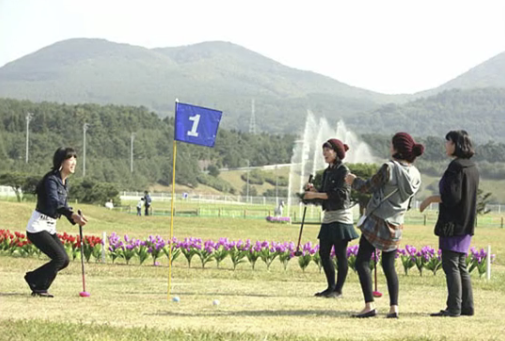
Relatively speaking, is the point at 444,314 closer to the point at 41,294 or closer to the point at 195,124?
the point at 195,124

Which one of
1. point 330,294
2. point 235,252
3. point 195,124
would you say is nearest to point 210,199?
point 235,252

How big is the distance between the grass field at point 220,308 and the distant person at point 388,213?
39 centimetres

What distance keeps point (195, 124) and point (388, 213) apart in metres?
3.10

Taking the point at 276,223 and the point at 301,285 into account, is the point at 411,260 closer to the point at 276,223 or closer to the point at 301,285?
the point at 301,285

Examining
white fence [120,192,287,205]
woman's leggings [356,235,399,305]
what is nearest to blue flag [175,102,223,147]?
woman's leggings [356,235,399,305]

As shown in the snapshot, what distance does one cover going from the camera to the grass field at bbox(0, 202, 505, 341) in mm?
8727

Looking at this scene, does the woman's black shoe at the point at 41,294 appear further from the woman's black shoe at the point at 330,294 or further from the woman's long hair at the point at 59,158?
the woman's black shoe at the point at 330,294

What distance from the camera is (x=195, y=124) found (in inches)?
470

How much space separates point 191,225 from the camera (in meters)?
42.2

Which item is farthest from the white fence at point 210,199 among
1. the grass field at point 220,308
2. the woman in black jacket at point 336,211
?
the woman in black jacket at point 336,211

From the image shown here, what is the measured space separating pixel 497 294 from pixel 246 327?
5.63m

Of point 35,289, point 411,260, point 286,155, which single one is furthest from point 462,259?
point 286,155

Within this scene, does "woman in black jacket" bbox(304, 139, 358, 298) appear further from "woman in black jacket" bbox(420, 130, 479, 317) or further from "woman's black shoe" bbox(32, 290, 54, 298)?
"woman's black shoe" bbox(32, 290, 54, 298)

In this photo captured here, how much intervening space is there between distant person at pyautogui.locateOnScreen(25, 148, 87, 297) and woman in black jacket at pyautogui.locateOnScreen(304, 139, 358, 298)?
10.2 ft
